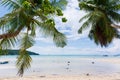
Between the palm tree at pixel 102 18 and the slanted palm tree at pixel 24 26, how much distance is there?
12.3m

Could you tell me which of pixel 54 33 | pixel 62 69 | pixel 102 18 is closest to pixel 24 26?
pixel 54 33

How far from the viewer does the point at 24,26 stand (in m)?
11.5

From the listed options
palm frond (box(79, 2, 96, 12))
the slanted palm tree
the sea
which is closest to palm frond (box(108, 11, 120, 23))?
palm frond (box(79, 2, 96, 12))

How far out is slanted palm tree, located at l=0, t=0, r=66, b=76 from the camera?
11.1 meters

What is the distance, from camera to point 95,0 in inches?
1010

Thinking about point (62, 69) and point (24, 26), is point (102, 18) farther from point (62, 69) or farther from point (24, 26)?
point (62, 69)

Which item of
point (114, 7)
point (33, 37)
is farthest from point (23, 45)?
point (114, 7)

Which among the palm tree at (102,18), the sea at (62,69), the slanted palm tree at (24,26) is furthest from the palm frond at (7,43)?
the palm tree at (102,18)

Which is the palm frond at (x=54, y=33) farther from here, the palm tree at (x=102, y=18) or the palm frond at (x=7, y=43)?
the palm tree at (x=102, y=18)

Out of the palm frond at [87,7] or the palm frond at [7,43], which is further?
the palm frond at [87,7]

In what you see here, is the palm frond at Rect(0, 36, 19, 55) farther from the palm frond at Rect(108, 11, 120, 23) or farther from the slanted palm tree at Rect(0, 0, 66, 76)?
the palm frond at Rect(108, 11, 120, 23)

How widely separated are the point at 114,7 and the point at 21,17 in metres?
15.1

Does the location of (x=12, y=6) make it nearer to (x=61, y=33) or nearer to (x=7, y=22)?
(x=7, y=22)

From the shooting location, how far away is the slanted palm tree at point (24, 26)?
11.1 metres
